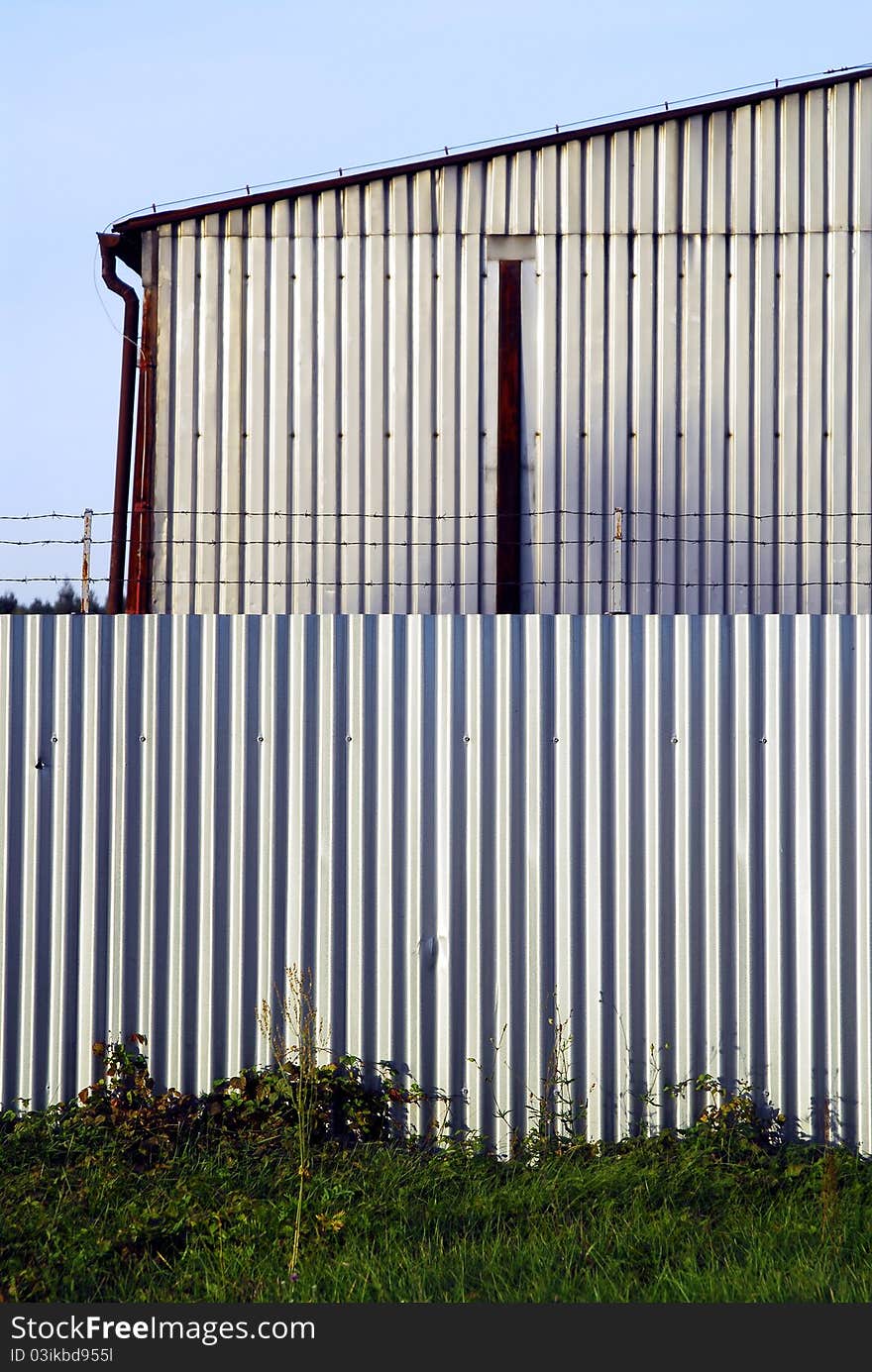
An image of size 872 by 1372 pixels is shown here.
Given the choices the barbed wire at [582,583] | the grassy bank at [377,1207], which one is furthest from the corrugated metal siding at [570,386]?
the grassy bank at [377,1207]

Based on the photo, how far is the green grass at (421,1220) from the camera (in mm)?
4508

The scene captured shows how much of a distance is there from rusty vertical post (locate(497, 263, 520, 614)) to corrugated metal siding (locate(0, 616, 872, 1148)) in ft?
11.4

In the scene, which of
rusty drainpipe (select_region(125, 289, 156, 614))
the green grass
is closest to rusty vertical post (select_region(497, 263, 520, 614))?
rusty drainpipe (select_region(125, 289, 156, 614))

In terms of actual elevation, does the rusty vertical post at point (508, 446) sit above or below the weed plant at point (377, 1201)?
above

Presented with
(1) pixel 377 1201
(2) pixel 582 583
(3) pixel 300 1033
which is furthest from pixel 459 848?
(2) pixel 582 583

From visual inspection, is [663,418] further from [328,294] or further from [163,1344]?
[163,1344]

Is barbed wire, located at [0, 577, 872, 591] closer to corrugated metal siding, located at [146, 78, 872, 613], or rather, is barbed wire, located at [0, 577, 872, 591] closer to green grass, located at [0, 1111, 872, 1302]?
corrugated metal siding, located at [146, 78, 872, 613]

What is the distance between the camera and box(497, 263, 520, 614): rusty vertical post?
9578 millimetres

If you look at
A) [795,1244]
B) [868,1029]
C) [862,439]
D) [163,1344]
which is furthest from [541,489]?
[163,1344]

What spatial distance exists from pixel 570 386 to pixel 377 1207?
21.8ft

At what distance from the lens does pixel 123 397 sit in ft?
32.4

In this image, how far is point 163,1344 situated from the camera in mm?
4266

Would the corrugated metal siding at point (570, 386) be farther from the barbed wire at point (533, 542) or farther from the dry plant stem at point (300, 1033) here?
the dry plant stem at point (300, 1033)

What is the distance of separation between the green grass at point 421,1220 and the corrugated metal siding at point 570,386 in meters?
4.88
